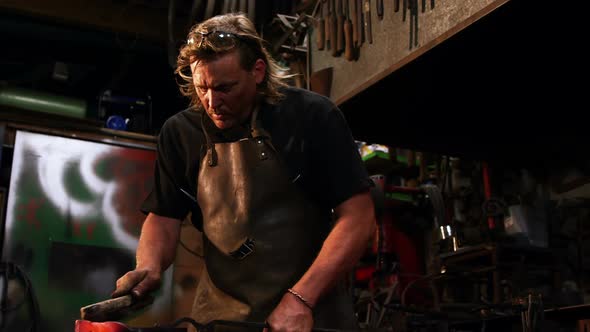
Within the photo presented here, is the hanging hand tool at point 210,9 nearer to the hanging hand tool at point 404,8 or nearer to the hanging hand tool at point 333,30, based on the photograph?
the hanging hand tool at point 333,30

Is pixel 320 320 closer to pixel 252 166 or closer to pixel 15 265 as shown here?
pixel 252 166

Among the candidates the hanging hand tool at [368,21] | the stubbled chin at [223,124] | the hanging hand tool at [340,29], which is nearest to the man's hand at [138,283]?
the stubbled chin at [223,124]

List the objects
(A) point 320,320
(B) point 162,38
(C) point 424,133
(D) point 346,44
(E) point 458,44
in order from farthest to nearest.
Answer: (B) point 162,38
(C) point 424,133
(D) point 346,44
(E) point 458,44
(A) point 320,320

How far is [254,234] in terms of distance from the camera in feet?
7.57

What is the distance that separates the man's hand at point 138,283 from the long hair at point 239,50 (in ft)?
2.14

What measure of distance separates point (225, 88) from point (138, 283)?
0.67 m

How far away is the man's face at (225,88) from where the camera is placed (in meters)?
2.34

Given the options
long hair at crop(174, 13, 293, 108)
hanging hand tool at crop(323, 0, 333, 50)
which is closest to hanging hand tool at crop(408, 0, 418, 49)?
hanging hand tool at crop(323, 0, 333, 50)

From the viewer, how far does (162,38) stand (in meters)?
6.35

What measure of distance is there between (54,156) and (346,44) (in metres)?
2.39

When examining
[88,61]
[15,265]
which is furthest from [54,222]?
[88,61]

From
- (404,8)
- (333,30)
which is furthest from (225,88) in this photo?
(333,30)

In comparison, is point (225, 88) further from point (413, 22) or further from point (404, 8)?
point (404, 8)

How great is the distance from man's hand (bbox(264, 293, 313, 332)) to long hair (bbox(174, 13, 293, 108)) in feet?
2.43
